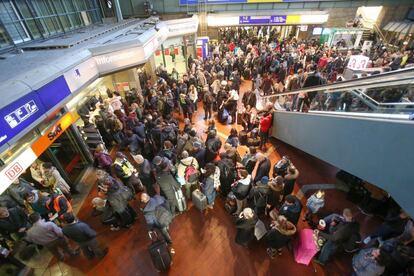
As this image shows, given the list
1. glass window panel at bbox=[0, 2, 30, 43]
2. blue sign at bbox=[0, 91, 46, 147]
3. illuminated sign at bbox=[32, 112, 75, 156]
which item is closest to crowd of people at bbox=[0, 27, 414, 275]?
illuminated sign at bbox=[32, 112, 75, 156]

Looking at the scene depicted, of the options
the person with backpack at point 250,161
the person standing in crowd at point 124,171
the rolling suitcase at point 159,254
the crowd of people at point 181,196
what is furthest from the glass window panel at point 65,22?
the rolling suitcase at point 159,254

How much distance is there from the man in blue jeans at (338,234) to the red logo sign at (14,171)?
18.2ft

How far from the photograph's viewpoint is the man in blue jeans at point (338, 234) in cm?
349

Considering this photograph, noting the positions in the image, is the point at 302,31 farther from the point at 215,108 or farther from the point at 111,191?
the point at 111,191

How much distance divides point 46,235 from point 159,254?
204 cm

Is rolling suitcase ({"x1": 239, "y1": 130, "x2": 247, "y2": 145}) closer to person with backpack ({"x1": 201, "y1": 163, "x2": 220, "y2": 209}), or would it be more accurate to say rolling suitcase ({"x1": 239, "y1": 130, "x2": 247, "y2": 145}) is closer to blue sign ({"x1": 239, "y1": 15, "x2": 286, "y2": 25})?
person with backpack ({"x1": 201, "y1": 163, "x2": 220, "y2": 209})

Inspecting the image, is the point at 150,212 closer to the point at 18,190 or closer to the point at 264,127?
the point at 18,190

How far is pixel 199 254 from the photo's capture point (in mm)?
4340

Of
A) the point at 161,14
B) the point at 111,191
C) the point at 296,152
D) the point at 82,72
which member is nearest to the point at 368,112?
the point at 296,152

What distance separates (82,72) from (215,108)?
18.5 ft

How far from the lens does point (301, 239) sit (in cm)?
400

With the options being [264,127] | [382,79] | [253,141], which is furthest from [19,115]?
[264,127]

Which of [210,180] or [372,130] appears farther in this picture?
[210,180]

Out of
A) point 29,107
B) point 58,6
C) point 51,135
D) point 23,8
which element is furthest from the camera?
point 58,6
